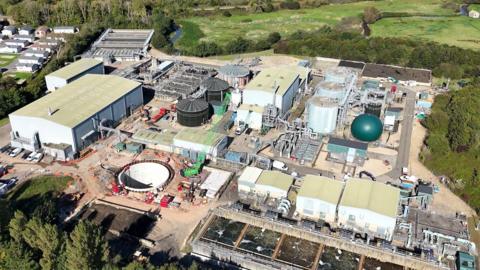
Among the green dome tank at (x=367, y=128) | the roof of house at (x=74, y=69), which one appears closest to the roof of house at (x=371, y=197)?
the green dome tank at (x=367, y=128)

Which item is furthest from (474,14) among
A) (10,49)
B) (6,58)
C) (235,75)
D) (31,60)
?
(6,58)

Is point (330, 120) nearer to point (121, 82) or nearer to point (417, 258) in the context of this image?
point (417, 258)

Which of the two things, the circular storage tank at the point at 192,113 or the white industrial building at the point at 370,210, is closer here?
the white industrial building at the point at 370,210

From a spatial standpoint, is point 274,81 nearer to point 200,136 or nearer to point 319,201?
point 200,136

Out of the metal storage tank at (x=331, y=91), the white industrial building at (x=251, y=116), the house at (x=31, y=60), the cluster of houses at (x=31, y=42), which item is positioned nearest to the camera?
the white industrial building at (x=251, y=116)

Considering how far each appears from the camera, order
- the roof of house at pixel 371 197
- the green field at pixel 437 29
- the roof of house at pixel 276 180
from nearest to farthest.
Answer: the roof of house at pixel 371 197 < the roof of house at pixel 276 180 < the green field at pixel 437 29

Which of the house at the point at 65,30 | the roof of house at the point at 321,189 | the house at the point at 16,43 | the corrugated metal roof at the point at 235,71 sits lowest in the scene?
the roof of house at the point at 321,189

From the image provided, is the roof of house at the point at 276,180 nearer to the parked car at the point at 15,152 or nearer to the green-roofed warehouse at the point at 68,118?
the green-roofed warehouse at the point at 68,118

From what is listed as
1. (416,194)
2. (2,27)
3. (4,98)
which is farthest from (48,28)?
(416,194)
